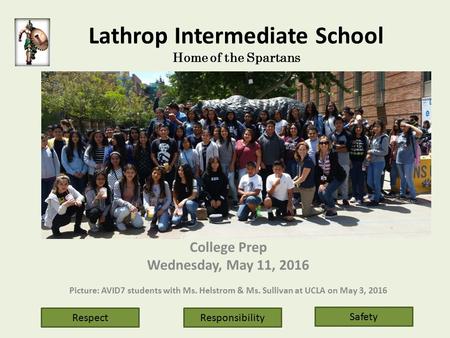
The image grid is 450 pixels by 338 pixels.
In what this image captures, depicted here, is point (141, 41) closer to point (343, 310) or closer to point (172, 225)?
point (172, 225)

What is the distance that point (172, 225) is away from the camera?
256 inches

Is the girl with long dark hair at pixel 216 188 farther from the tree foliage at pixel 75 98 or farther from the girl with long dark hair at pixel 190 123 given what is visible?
the tree foliage at pixel 75 98

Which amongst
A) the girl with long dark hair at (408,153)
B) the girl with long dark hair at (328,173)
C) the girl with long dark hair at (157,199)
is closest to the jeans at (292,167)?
the girl with long dark hair at (328,173)

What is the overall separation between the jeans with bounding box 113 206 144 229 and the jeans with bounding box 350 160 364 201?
4.22m

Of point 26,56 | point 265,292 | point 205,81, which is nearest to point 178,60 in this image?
point 26,56

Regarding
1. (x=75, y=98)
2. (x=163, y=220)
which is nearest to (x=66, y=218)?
(x=163, y=220)

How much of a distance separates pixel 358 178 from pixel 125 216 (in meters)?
4.54

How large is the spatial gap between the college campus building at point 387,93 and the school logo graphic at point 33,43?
14509 mm

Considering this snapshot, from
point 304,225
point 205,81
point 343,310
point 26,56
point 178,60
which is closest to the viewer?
point 343,310

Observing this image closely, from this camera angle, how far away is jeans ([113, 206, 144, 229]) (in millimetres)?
6305

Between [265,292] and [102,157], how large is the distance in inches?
179

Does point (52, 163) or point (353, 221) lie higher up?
point (52, 163)

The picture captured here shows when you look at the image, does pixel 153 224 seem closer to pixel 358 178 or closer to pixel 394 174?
pixel 358 178

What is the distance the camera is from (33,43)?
4.39 metres
